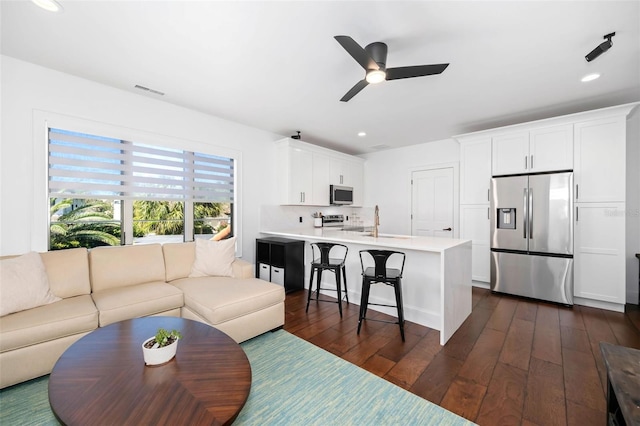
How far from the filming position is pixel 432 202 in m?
5.13

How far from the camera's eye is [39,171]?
8.34 ft

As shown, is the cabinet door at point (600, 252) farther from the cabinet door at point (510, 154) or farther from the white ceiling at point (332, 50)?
the white ceiling at point (332, 50)

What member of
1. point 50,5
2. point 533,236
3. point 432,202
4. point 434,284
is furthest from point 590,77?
point 50,5

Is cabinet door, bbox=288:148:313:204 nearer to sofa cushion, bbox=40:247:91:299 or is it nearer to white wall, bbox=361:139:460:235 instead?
white wall, bbox=361:139:460:235

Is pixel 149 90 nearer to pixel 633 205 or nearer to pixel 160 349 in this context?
pixel 160 349

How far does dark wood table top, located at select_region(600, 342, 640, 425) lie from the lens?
3.19 feet

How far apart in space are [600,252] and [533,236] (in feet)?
2.25

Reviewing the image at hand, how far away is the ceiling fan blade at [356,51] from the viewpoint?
1.68 metres

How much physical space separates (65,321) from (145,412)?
141 cm

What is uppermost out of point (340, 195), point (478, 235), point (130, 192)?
point (340, 195)

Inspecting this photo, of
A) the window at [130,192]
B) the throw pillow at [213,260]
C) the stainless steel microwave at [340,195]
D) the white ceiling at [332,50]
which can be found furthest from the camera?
the stainless steel microwave at [340,195]

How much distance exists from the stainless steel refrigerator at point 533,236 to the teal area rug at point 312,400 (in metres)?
2.95

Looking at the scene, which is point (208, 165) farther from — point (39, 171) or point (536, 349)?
point (536, 349)

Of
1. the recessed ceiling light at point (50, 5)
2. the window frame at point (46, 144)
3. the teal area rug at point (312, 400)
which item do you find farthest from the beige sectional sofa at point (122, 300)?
the recessed ceiling light at point (50, 5)
